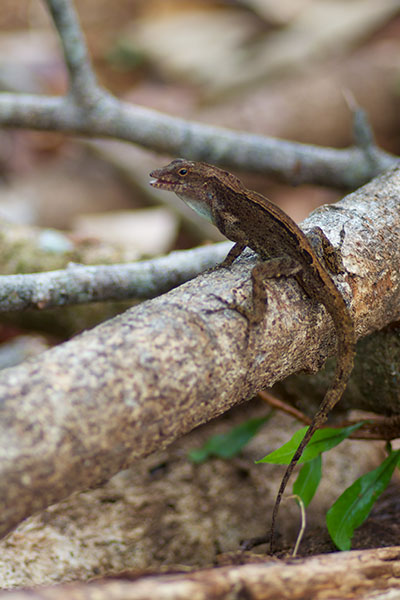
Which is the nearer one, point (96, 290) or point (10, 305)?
point (10, 305)

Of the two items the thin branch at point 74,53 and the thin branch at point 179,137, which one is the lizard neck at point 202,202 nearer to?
the thin branch at point 179,137

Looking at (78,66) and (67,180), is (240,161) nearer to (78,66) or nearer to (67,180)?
(78,66)

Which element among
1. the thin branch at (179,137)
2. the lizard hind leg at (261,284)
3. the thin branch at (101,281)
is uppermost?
the thin branch at (179,137)

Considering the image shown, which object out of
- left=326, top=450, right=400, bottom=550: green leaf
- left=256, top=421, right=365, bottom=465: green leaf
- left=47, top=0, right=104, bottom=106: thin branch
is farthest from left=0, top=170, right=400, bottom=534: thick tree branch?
left=47, top=0, right=104, bottom=106: thin branch

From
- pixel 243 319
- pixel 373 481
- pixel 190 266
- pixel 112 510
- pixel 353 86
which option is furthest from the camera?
pixel 353 86

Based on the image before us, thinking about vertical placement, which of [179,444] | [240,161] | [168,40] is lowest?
[179,444]

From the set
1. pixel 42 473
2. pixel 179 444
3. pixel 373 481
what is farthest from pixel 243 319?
pixel 179 444

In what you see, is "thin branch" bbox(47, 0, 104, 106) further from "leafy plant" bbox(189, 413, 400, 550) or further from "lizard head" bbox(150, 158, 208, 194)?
"leafy plant" bbox(189, 413, 400, 550)

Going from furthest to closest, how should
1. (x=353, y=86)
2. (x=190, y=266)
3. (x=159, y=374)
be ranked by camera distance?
(x=353, y=86) → (x=190, y=266) → (x=159, y=374)

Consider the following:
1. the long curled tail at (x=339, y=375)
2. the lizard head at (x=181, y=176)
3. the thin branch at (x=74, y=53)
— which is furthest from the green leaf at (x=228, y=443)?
the thin branch at (x=74, y=53)
